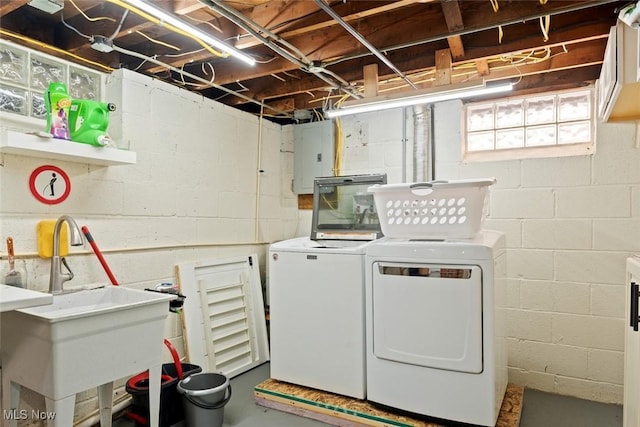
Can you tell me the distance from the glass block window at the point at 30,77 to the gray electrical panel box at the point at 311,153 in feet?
6.58

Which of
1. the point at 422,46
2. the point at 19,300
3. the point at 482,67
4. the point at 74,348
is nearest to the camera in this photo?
the point at 19,300

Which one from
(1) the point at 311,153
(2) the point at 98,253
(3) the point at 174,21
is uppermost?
(3) the point at 174,21

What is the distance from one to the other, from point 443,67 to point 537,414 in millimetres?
2385

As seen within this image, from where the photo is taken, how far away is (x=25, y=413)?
2.09m

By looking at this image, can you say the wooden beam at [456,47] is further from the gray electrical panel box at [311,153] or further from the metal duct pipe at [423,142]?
the gray electrical panel box at [311,153]

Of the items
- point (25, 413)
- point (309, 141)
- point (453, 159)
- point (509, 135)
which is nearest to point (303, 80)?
point (309, 141)

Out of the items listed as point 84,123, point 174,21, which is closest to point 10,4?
point 84,123

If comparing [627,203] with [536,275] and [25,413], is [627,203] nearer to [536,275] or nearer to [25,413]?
[536,275]

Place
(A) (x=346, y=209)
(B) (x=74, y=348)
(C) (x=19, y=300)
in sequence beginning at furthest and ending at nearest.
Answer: (A) (x=346, y=209) < (B) (x=74, y=348) < (C) (x=19, y=300)

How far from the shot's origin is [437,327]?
2213 mm

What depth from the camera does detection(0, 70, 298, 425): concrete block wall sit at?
2.22 m

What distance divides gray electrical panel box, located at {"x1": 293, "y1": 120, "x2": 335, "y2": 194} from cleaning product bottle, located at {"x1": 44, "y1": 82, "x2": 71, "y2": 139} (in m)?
2.16

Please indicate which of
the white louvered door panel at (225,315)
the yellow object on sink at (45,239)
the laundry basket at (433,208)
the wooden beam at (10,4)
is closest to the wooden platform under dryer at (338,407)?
the white louvered door panel at (225,315)

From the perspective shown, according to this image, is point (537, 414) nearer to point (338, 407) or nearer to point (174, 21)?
point (338, 407)
